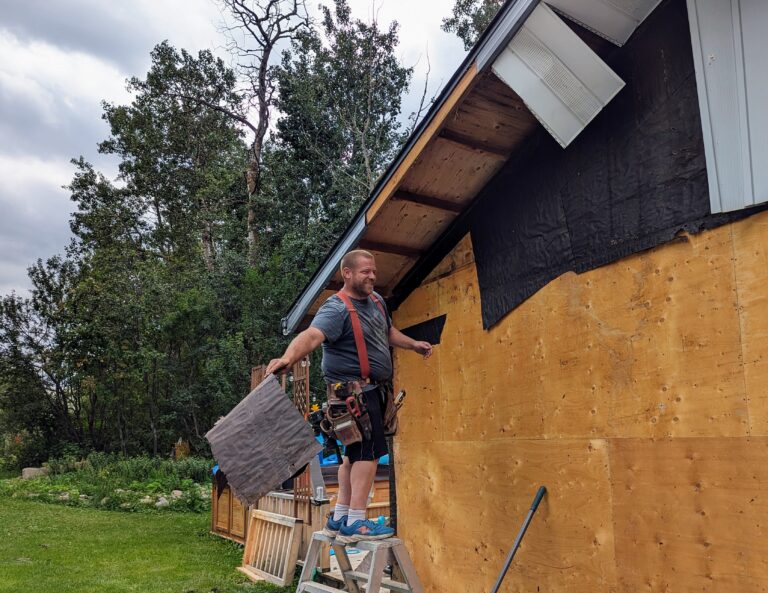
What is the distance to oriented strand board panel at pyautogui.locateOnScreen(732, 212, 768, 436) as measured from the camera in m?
2.51

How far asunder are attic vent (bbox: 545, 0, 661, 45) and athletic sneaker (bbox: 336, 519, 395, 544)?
9.46 feet

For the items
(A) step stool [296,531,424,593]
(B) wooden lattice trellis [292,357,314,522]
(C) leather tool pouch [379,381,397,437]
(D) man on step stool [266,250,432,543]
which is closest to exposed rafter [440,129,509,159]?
(D) man on step stool [266,250,432,543]

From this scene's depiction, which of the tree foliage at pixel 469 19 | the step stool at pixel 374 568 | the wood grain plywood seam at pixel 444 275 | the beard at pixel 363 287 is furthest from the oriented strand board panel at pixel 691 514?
the tree foliage at pixel 469 19

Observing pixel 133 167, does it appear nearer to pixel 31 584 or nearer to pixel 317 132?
pixel 317 132

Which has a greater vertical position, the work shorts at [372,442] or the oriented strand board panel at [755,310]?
the oriented strand board panel at [755,310]

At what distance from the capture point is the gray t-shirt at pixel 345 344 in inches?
135

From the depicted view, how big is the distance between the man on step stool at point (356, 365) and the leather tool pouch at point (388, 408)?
25mm

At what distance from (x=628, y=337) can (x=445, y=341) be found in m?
1.66

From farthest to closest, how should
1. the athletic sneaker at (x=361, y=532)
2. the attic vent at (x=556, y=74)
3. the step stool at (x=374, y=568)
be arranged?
the athletic sneaker at (x=361, y=532)
the step stool at (x=374, y=568)
the attic vent at (x=556, y=74)

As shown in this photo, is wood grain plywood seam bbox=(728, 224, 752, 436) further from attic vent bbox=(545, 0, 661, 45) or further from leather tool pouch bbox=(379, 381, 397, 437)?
leather tool pouch bbox=(379, 381, 397, 437)

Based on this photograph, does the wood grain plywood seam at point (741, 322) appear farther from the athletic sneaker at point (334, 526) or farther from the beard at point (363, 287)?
the athletic sneaker at point (334, 526)

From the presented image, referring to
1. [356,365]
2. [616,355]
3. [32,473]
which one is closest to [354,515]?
[356,365]

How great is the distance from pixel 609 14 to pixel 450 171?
1389 millimetres

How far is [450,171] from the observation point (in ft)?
13.3
